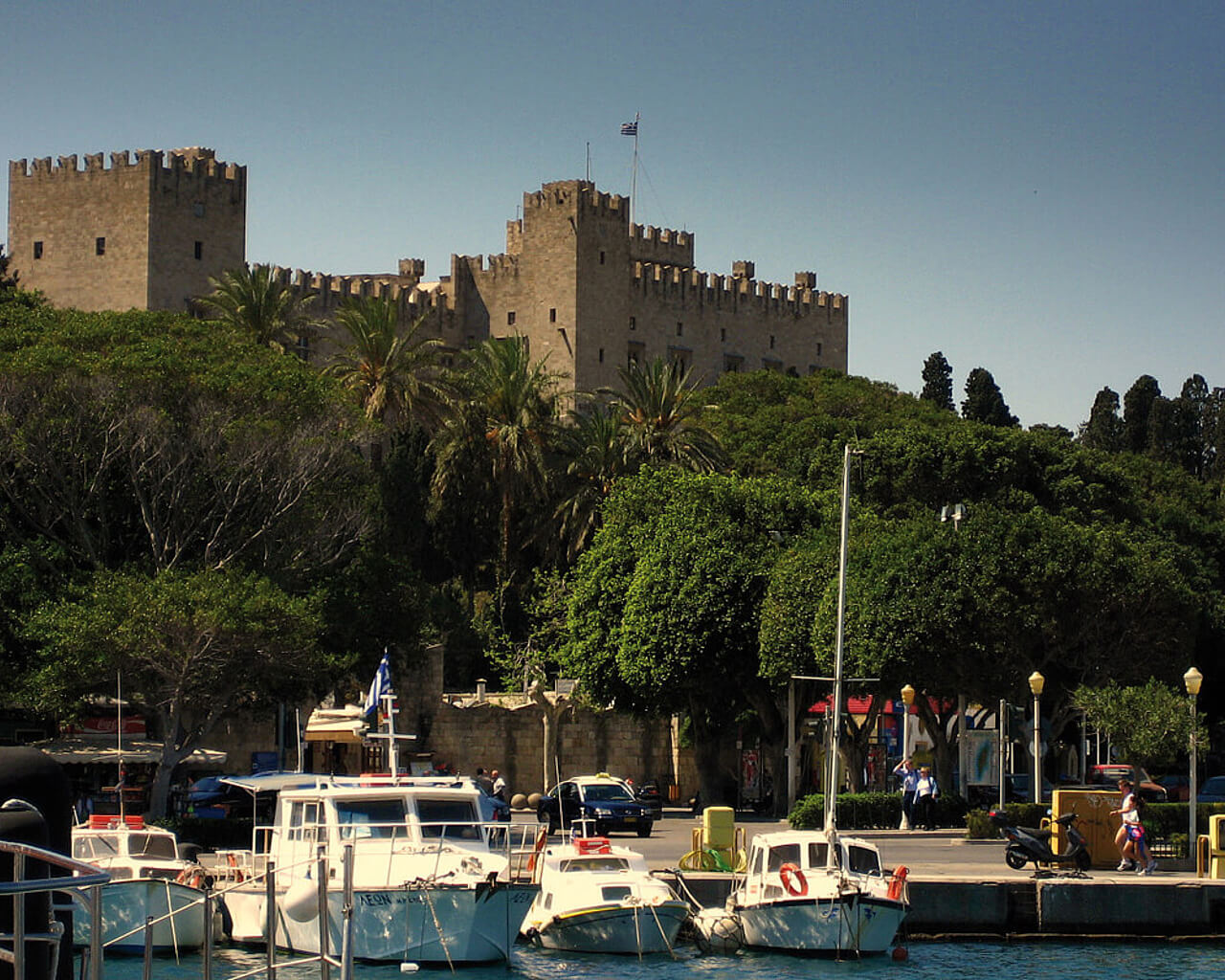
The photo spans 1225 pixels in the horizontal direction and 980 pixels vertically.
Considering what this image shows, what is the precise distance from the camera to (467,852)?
2488cm

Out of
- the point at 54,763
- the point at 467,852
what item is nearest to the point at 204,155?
the point at 467,852

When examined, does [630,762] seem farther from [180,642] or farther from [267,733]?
[180,642]

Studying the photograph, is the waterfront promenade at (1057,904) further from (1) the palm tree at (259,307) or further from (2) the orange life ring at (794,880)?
(1) the palm tree at (259,307)

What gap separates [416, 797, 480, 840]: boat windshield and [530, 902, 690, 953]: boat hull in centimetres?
179

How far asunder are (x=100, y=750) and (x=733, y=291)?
2577 inches

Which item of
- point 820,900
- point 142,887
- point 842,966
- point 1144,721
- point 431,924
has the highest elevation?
point 1144,721

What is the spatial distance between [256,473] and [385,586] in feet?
16.2

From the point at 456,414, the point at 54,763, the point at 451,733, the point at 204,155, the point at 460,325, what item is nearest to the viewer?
the point at 54,763

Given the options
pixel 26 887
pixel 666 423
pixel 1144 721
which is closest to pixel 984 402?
pixel 666 423

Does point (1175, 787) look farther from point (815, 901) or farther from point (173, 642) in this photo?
point (815, 901)

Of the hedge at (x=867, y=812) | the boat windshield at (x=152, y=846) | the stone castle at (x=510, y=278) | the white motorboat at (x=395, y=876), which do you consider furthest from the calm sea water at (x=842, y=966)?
the stone castle at (x=510, y=278)

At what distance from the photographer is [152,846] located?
27250 mm

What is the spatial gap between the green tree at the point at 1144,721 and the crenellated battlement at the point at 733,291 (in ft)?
190

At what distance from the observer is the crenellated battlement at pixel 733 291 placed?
9719cm
